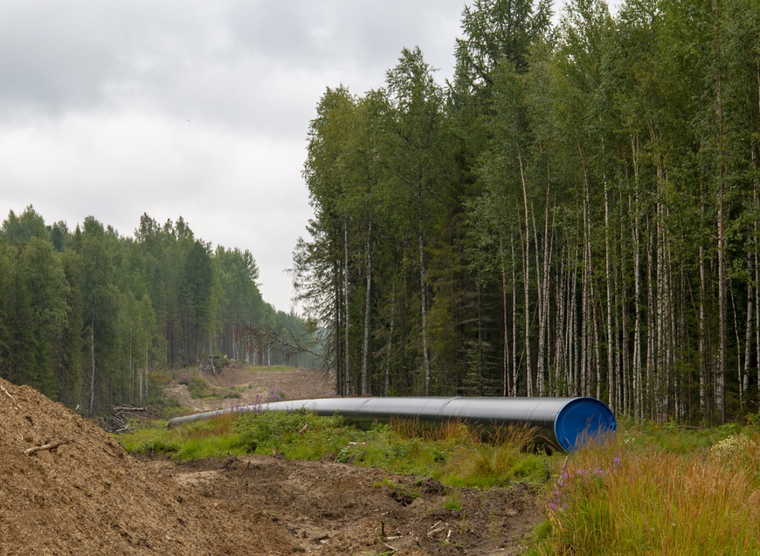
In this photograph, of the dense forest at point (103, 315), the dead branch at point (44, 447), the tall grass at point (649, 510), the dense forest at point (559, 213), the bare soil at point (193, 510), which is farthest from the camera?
the dense forest at point (103, 315)

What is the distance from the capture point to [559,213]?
66.1 feet

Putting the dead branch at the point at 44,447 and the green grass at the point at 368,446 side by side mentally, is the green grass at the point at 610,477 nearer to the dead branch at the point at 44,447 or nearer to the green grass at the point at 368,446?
the green grass at the point at 368,446

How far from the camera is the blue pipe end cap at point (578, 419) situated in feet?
32.6

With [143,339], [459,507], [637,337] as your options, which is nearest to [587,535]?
[459,507]

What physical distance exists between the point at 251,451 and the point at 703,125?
12.1 metres

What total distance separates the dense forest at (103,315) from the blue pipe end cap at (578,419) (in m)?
20.2

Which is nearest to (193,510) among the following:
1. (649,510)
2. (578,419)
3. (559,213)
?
(649,510)

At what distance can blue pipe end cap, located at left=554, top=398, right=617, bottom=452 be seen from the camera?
9.94 meters

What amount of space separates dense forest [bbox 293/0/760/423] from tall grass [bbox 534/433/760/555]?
30.2 feet

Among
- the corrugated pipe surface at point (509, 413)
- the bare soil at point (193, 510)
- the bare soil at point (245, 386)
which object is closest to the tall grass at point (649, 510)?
the bare soil at point (193, 510)

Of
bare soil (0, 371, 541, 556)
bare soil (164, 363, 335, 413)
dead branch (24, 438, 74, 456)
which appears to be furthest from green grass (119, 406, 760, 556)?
bare soil (164, 363, 335, 413)

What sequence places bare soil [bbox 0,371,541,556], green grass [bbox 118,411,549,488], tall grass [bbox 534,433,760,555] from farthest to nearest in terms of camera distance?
green grass [bbox 118,411,549,488] < bare soil [bbox 0,371,541,556] < tall grass [bbox 534,433,760,555]

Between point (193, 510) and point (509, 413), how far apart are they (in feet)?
19.7

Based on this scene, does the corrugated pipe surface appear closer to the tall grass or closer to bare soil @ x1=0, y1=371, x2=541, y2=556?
bare soil @ x1=0, y1=371, x2=541, y2=556
